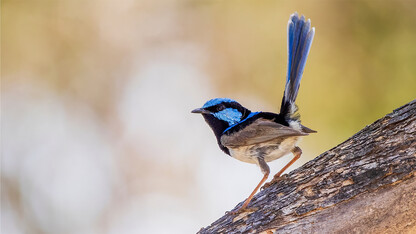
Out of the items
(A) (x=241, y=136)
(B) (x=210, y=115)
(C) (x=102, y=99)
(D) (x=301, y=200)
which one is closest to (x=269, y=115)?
(A) (x=241, y=136)

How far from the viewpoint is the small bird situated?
4.09 metres

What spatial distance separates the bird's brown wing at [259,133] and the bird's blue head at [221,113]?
0.32 metres

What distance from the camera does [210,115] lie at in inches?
187

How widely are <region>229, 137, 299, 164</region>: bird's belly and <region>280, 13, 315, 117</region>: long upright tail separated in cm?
31

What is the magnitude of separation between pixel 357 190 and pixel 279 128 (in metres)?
1.19

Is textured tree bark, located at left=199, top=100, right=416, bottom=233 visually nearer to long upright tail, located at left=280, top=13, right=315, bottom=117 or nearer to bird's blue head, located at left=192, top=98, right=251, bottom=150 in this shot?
long upright tail, located at left=280, top=13, right=315, bottom=117

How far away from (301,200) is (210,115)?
69.3 inches

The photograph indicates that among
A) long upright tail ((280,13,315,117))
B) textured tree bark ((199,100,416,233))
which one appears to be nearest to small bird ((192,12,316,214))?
long upright tail ((280,13,315,117))

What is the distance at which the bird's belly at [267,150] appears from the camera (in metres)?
4.10

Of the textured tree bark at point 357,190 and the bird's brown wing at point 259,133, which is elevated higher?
the bird's brown wing at point 259,133

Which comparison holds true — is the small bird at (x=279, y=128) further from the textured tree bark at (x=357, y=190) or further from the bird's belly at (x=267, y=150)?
the textured tree bark at (x=357, y=190)

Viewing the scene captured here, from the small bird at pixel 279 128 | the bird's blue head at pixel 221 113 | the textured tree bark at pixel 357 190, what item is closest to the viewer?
the textured tree bark at pixel 357 190

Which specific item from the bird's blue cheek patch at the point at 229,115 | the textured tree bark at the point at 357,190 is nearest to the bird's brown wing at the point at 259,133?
the bird's blue cheek patch at the point at 229,115

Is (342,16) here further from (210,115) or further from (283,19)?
(210,115)
